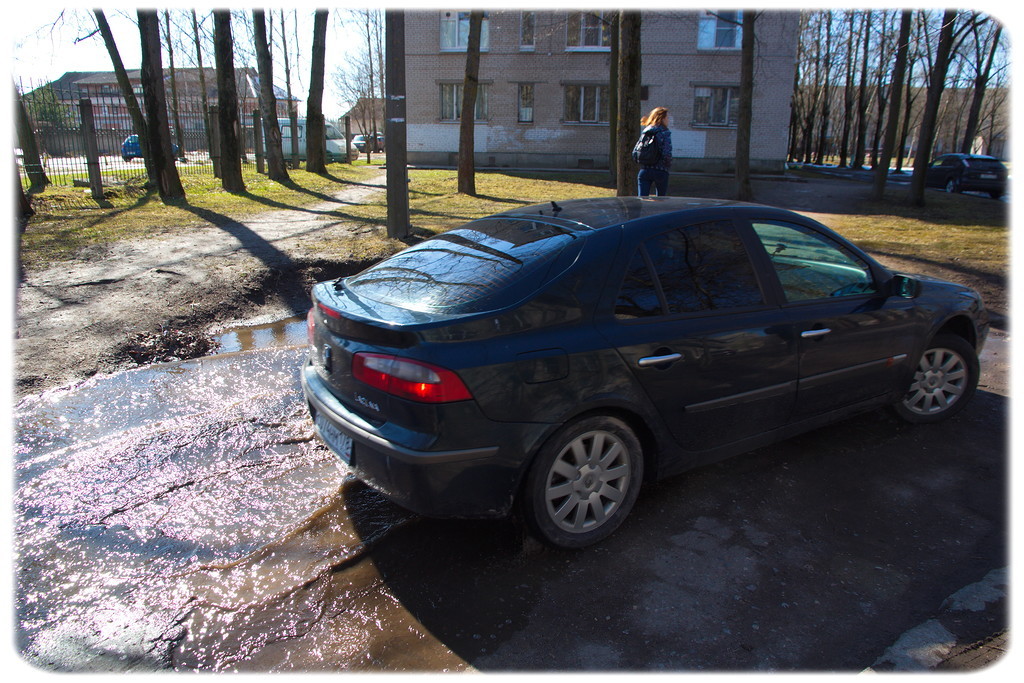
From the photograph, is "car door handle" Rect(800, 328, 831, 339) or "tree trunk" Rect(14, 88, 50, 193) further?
"tree trunk" Rect(14, 88, 50, 193)

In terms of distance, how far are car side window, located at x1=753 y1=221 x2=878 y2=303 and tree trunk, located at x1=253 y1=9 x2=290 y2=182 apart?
57.9ft

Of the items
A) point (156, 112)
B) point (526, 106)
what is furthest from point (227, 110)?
point (526, 106)

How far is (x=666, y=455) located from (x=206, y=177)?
1960 cm

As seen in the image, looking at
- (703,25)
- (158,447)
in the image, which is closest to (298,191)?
(158,447)

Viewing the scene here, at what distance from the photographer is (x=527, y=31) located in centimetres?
2964

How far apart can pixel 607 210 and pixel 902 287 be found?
6.64 ft

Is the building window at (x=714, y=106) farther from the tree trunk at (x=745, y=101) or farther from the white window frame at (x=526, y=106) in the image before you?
the tree trunk at (x=745, y=101)

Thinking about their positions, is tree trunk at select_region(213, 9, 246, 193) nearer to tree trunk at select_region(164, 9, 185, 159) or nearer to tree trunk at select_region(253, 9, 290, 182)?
tree trunk at select_region(253, 9, 290, 182)

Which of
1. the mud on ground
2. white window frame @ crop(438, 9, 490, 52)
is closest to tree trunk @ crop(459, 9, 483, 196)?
the mud on ground

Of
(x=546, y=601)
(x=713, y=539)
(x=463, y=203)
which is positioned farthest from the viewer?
(x=463, y=203)

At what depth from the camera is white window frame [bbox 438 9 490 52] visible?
29844mm

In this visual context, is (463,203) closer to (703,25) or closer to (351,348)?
(351,348)

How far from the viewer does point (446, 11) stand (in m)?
29.7

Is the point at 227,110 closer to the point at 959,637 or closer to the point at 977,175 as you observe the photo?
the point at 959,637
